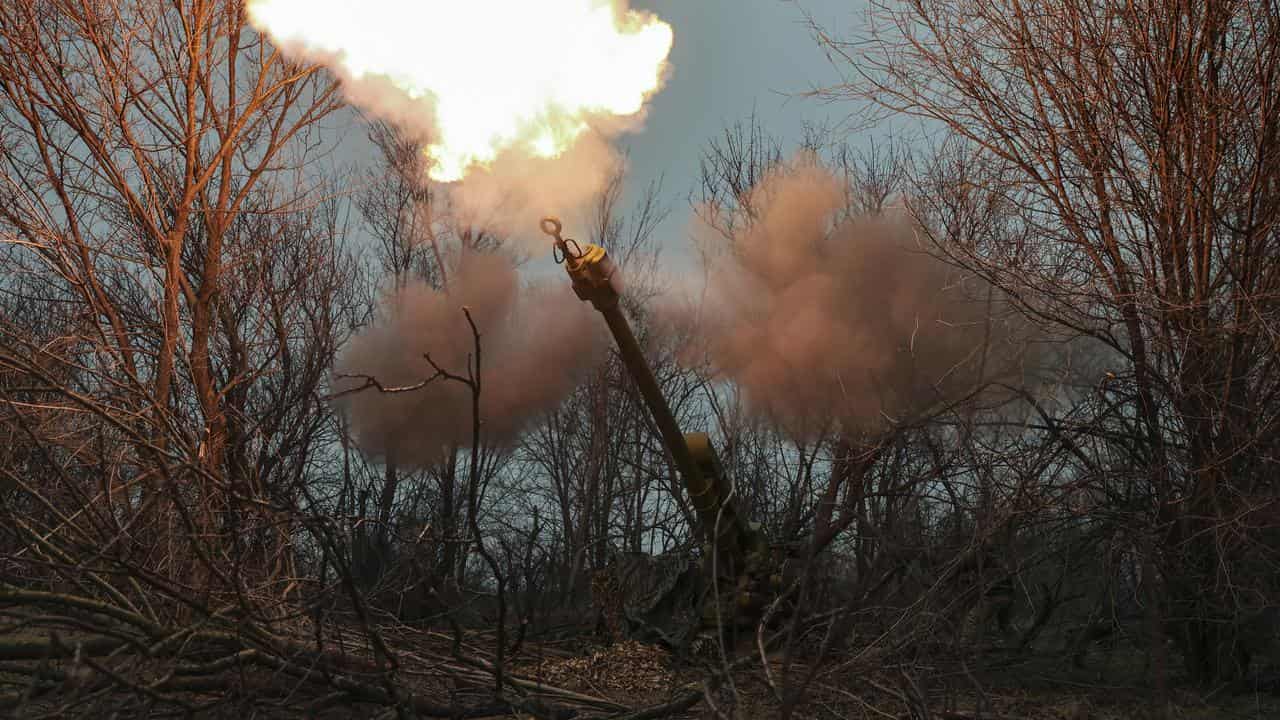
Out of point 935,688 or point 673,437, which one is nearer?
point 935,688

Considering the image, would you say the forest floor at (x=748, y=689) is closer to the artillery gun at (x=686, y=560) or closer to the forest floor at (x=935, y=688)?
the forest floor at (x=935, y=688)

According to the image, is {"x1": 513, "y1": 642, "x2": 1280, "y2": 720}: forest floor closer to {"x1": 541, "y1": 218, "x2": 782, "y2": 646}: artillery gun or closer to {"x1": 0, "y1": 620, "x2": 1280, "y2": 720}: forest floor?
{"x1": 0, "y1": 620, "x2": 1280, "y2": 720}: forest floor

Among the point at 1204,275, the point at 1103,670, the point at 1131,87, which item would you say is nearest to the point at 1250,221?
the point at 1204,275

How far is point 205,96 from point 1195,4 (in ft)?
33.3

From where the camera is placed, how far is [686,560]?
30.5ft

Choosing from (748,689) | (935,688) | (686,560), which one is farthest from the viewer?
(686,560)

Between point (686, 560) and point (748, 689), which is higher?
point (686, 560)

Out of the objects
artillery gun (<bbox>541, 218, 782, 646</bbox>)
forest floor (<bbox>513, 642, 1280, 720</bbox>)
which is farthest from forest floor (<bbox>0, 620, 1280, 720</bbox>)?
artillery gun (<bbox>541, 218, 782, 646</bbox>)

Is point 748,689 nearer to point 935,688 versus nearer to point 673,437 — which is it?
point 935,688

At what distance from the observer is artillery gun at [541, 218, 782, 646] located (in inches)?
273

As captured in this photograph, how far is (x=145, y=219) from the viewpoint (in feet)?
A: 34.4

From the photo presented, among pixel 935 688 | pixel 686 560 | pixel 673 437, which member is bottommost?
pixel 935 688

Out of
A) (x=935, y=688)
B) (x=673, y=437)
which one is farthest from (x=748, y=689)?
(x=673, y=437)

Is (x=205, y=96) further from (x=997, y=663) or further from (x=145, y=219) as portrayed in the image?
(x=997, y=663)
